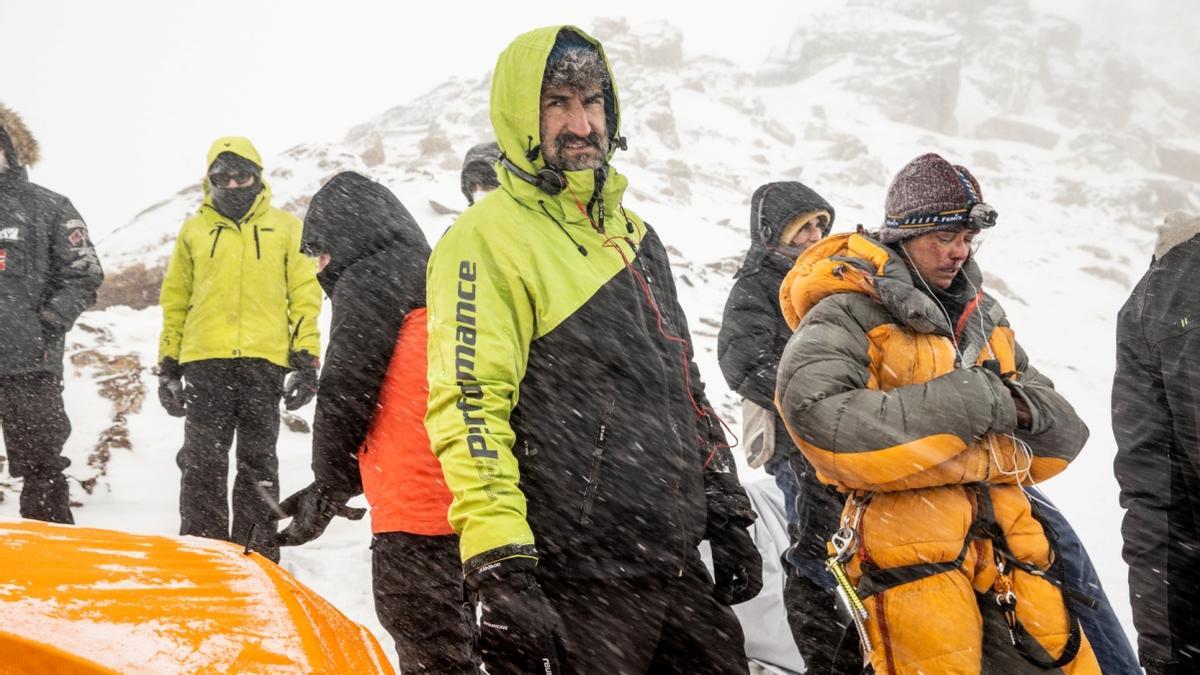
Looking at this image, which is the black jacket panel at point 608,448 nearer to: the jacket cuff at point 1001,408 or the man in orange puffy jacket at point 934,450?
the man in orange puffy jacket at point 934,450

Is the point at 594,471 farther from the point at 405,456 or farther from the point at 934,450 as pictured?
the point at 934,450

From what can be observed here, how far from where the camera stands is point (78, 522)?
192 inches

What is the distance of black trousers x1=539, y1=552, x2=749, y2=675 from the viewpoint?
1870 mm

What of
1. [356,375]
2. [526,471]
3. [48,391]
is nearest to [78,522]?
[48,391]

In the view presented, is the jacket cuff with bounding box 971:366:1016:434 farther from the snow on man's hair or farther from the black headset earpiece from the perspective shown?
the snow on man's hair

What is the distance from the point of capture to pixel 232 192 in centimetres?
450

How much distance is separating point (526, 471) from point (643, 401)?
374 mm

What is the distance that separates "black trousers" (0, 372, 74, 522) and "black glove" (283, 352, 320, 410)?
1.24m

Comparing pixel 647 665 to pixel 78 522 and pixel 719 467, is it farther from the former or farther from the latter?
pixel 78 522

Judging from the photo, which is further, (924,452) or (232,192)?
(232,192)

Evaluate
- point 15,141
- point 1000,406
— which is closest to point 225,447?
point 15,141

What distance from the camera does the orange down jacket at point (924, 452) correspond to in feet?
6.75

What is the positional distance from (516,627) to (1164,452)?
2.24 metres

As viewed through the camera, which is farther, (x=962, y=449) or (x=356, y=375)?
(x=356, y=375)
